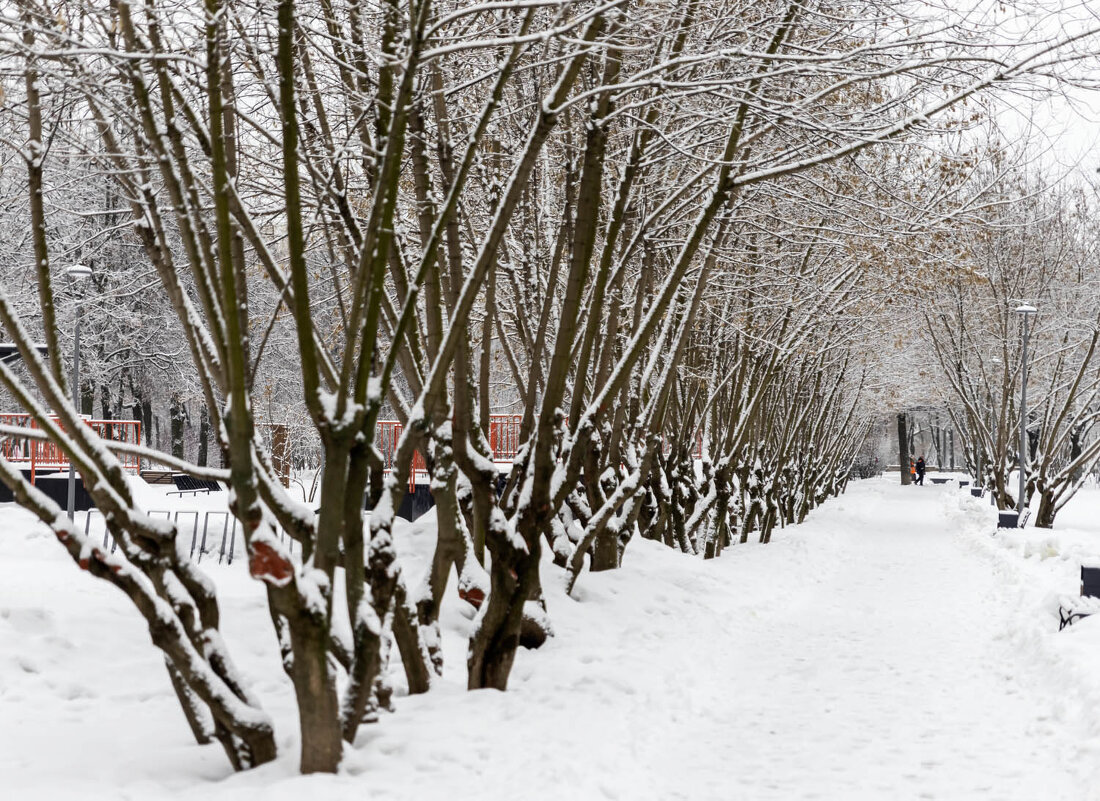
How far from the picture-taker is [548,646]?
878cm

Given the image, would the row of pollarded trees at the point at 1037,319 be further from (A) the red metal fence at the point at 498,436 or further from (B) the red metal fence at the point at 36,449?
(B) the red metal fence at the point at 36,449

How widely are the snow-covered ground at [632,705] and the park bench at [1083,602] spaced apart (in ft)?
0.87

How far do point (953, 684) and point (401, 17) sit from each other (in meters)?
6.67

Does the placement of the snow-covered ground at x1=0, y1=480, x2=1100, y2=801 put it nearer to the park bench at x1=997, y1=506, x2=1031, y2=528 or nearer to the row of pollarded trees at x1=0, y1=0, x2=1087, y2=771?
the row of pollarded trees at x1=0, y1=0, x2=1087, y2=771

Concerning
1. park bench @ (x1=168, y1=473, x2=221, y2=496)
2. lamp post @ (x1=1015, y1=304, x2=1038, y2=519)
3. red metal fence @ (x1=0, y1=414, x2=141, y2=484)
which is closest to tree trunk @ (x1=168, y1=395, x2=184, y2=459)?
red metal fence @ (x1=0, y1=414, x2=141, y2=484)

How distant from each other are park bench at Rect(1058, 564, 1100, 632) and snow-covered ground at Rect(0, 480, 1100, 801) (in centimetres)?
26

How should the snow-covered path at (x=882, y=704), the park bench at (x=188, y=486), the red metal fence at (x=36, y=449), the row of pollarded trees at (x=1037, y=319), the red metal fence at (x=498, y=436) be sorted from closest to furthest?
1. the snow-covered path at (x=882, y=704)
2. the red metal fence at (x=36, y=449)
3. the park bench at (x=188, y=486)
4. the row of pollarded trees at (x=1037, y=319)
5. the red metal fence at (x=498, y=436)

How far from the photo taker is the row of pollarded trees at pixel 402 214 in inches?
197

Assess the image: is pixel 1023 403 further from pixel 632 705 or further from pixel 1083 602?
pixel 632 705

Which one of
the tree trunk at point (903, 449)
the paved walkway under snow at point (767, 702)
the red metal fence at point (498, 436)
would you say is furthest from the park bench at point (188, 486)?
the tree trunk at point (903, 449)

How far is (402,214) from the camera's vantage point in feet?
35.7

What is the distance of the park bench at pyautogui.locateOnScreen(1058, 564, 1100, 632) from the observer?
Result: 10.1 metres

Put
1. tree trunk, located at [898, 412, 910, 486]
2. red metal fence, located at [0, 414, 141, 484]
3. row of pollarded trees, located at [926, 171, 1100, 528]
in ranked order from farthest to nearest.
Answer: tree trunk, located at [898, 412, 910, 486] < row of pollarded trees, located at [926, 171, 1100, 528] < red metal fence, located at [0, 414, 141, 484]

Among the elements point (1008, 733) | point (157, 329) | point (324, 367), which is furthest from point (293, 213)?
point (157, 329)
